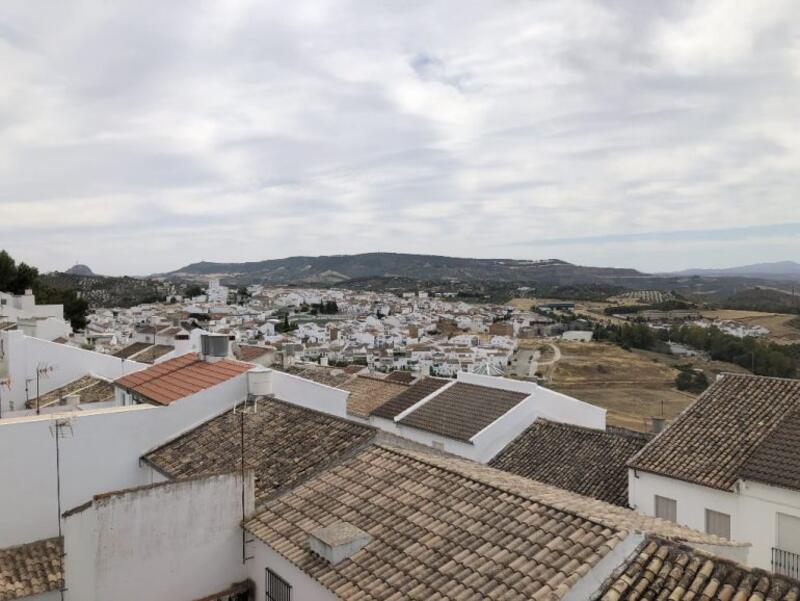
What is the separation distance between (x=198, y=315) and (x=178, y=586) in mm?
102346

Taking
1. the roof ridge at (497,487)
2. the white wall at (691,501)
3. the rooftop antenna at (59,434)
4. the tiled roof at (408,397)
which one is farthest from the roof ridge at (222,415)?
the tiled roof at (408,397)

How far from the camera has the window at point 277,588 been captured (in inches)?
281

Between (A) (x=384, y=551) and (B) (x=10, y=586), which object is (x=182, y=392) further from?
(A) (x=384, y=551)

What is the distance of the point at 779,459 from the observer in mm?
12359

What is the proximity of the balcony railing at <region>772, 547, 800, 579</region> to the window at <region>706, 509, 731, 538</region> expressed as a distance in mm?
874

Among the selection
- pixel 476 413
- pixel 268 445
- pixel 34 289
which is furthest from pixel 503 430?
pixel 34 289

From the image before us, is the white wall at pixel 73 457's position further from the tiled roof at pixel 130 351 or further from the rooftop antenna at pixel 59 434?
the tiled roof at pixel 130 351

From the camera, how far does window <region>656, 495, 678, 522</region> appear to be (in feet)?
44.5

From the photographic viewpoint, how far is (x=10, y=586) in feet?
27.4

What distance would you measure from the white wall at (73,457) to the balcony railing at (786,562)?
11.2m

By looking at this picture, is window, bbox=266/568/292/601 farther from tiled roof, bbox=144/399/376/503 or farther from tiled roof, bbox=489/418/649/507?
tiled roof, bbox=489/418/649/507

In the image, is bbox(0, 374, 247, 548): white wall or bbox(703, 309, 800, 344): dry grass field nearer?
bbox(0, 374, 247, 548): white wall

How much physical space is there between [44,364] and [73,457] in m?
10.7

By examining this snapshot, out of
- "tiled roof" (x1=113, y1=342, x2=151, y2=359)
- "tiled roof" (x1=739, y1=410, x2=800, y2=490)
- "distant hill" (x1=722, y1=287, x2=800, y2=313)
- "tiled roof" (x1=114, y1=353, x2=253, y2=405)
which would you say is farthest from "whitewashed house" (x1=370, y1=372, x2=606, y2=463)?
"distant hill" (x1=722, y1=287, x2=800, y2=313)
